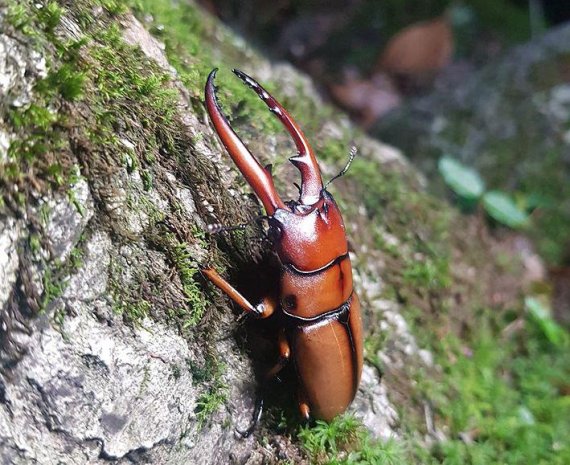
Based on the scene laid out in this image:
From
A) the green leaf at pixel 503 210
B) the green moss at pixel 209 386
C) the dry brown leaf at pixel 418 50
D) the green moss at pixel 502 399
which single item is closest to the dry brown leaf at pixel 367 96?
the dry brown leaf at pixel 418 50

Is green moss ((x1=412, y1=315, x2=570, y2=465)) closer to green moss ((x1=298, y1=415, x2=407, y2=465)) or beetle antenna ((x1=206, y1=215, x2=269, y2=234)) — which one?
green moss ((x1=298, y1=415, x2=407, y2=465))

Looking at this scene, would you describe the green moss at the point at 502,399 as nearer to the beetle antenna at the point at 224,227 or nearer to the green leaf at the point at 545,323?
the green leaf at the point at 545,323

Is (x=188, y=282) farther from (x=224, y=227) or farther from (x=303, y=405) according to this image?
(x=303, y=405)

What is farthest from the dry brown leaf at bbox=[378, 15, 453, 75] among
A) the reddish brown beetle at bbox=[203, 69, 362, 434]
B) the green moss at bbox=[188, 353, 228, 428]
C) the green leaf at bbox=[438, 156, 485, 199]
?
the green moss at bbox=[188, 353, 228, 428]

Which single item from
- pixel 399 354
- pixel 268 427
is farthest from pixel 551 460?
pixel 268 427

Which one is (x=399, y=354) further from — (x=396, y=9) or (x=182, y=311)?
(x=396, y=9)

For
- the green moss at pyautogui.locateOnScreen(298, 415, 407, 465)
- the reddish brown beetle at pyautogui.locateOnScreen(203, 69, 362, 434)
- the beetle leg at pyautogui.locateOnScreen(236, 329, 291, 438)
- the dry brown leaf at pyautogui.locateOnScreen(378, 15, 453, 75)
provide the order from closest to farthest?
the reddish brown beetle at pyautogui.locateOnScreen(203, 69, 362, 434), the beetle leg at pyautogui.locateOnScreen(236, 329, 291, 438), the green moss at pyautogui.locateOnScreen(298, 415, 407, 465), the dry brown leaf at pyautogui.locateOnScreen(378, 15, 453, 75)

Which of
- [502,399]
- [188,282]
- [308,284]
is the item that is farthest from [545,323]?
[188,282]
